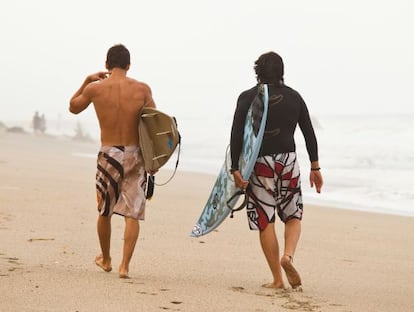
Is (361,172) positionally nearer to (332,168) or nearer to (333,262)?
(332,168)

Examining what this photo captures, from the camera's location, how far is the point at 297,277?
572 centimetres

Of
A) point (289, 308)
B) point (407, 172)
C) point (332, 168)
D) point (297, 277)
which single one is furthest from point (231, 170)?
point (332, 168)

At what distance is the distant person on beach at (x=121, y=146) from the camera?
605cm

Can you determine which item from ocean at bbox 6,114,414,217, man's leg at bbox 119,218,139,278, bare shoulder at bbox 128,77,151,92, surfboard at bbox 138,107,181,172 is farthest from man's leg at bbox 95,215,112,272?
ocean at bbox 6,114,414,217

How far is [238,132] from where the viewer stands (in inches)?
237

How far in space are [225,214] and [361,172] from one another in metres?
13.4

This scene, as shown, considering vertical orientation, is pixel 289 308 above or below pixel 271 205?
below

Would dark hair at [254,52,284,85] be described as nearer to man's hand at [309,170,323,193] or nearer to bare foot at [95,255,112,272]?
man's hand at [309,170,323,193]

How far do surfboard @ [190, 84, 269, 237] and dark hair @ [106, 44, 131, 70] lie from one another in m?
0.90

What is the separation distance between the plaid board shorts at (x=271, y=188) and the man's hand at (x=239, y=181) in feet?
0.29

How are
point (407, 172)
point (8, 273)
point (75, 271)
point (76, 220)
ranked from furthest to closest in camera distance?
1. point (407, 172)
2. point (76, 220)
3. point (75, 271)
4. point (8, 273)

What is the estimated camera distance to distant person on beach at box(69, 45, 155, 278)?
605 cm

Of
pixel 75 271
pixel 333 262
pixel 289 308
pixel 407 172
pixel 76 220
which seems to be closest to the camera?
pixel 289 308

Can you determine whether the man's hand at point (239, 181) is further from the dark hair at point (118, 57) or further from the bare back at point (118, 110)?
the dark hair at point (118, 57)
